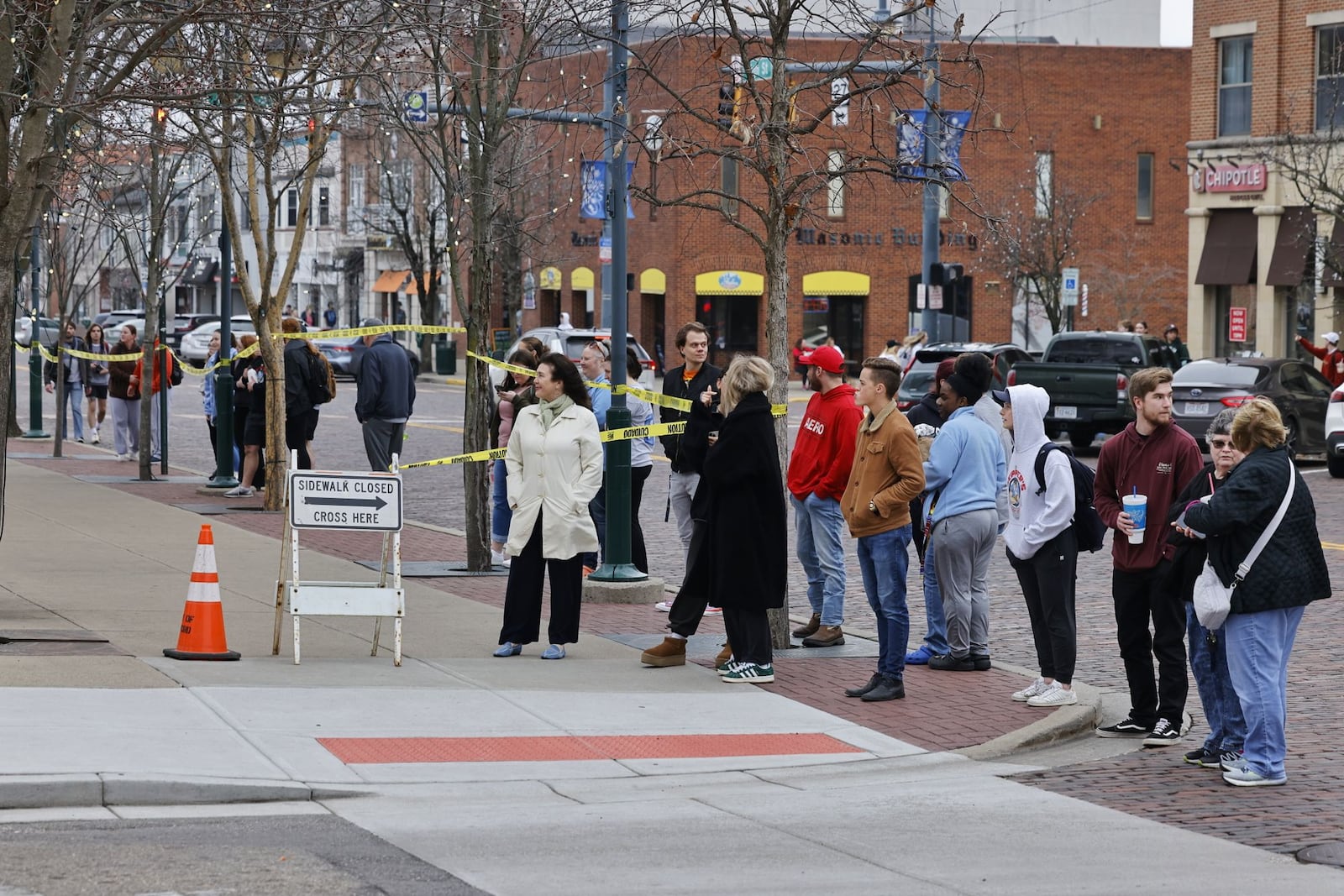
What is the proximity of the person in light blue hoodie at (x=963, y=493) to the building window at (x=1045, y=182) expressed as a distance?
42.0 metres

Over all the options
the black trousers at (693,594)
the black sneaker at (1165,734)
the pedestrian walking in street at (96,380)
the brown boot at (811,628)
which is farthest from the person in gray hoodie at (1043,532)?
the pedestrian walking in street at (96,380)

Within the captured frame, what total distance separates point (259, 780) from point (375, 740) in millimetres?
1019

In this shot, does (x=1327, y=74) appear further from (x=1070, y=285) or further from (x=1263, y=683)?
(x=1263, y=683)

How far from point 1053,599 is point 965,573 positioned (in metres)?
1.11

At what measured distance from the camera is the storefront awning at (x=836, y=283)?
59.3 metres

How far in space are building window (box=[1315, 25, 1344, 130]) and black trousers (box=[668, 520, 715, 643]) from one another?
30561mm

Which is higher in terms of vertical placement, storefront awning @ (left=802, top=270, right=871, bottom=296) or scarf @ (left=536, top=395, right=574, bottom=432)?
storefront awning @ (left=802, top=270, right=871, bottom=296)

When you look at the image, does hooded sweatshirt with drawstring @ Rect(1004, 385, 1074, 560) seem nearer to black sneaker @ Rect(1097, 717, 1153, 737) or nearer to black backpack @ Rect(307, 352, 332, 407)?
black sneaker @ Rect(1097, 717, 1153, 737)

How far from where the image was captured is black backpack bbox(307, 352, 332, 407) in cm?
1936

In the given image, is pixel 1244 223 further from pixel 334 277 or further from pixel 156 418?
pixel 334 277

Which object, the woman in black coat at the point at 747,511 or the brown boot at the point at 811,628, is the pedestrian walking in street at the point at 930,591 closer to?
the brown boot at the point at 811,628

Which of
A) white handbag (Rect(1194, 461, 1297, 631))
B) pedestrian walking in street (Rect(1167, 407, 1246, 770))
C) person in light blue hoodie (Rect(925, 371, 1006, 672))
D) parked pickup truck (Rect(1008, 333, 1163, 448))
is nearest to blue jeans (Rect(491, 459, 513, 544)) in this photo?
person in light blue hoodie (Rect(925, 371, 1006, 672))

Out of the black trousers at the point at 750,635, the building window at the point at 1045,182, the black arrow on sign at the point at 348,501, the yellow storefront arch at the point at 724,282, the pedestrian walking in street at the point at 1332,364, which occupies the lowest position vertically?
the black trousers at the point at 750,635

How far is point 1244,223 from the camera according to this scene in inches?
1645
